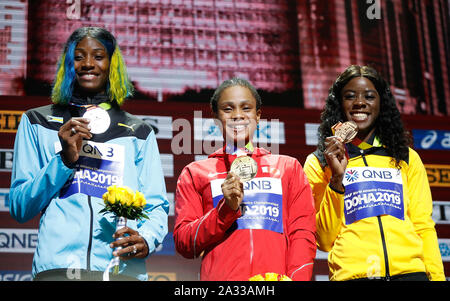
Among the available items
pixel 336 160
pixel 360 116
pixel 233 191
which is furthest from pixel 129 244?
pixel 360 116

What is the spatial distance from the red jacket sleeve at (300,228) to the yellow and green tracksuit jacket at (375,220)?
0.13 meters

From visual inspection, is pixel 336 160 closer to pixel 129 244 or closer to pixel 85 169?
pixel 129 244

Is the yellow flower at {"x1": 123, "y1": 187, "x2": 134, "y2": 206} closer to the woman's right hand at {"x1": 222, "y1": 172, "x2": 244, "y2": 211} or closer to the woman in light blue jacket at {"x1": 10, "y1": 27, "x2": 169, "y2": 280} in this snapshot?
the woman in light blue jacket at {"x1": 10, "y1": 27, "x2": 169, "y2": 280}

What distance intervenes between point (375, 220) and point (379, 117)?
0.69m

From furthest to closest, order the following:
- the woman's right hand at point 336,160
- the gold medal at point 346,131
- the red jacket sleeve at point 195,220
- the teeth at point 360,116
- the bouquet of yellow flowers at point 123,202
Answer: the teeth at point 360,116 < the gold medal at point 346,131 < the woman's right hand at point 336,160 < the red jacket sleeve at point 195,220 < the bouquet of yellow flowers at point 123,202

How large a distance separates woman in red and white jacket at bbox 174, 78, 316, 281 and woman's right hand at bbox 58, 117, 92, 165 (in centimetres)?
61

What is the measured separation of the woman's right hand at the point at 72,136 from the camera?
8.84 ft

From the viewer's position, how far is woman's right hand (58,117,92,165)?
2.69 metres

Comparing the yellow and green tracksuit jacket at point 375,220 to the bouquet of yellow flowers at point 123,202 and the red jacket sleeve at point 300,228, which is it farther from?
the bouquet of yellow flowers at point 123,202

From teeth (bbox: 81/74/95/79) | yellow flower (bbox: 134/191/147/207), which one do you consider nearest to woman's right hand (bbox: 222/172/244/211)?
yellow flower (bbox: 134/191/147/207)

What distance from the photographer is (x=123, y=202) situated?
2.63 meters

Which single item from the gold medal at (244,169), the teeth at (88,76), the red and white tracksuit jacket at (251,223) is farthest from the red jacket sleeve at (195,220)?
the teeth at (88,76)
